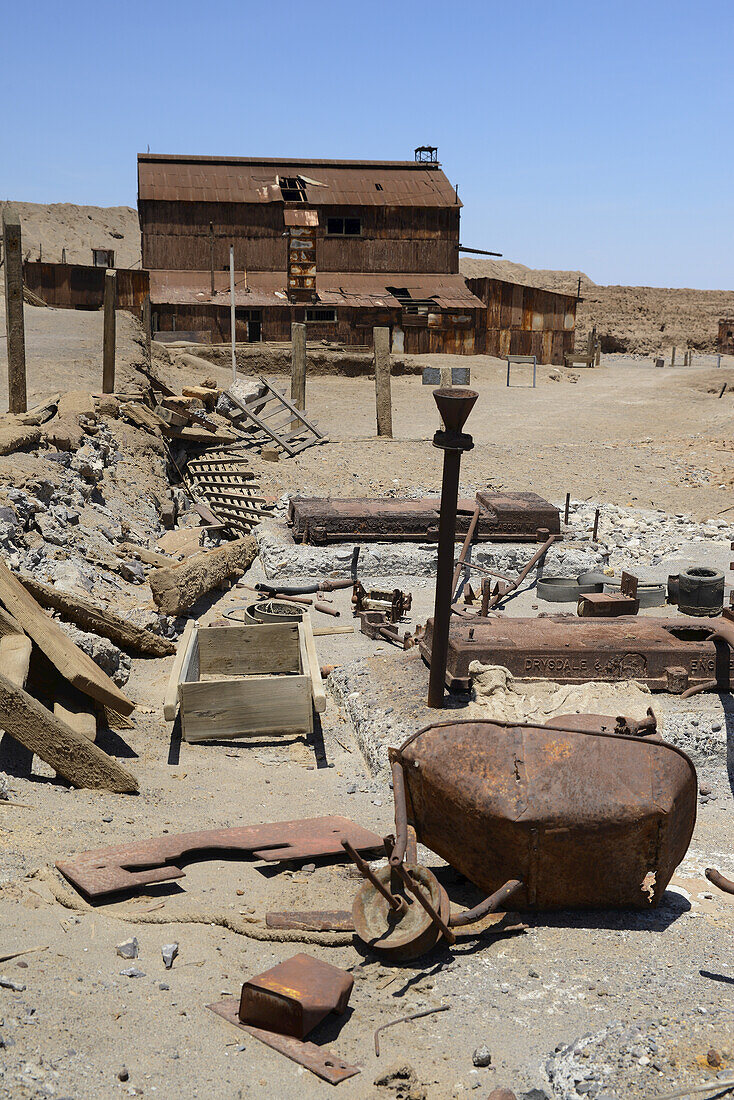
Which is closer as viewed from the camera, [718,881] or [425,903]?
[425,903]

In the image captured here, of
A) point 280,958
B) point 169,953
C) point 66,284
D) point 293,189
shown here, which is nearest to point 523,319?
point 293,189

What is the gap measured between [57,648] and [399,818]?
8.94ft

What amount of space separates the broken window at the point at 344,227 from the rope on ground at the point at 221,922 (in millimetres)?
30507

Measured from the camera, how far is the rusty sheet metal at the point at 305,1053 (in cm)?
293

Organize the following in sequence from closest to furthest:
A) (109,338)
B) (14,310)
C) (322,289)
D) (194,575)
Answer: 1. (194,575)
2. (14,310)
3. (109,338)
4. (322,289)

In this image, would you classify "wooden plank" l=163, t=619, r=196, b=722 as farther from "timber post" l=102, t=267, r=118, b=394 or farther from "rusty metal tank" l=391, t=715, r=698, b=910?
"timber post" l=102, t=267, r=118, b=394

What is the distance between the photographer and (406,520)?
37.4ft

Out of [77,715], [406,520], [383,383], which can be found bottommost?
[77,715]

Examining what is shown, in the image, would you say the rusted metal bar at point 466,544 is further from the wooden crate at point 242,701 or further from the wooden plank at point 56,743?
the wooden plank at point 56,743

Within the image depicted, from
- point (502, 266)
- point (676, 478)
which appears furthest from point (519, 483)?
point (502, 266)

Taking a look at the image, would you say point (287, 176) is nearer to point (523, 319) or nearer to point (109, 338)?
point (523, 319)

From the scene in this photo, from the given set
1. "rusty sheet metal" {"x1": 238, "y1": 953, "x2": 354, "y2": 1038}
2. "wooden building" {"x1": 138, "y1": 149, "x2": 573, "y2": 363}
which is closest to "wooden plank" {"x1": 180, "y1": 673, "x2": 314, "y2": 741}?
"rusty sheet metal" {"x1": 238, "y1": 953, "x2": 354, "y2": 1038}

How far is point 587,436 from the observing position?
19.5 metres

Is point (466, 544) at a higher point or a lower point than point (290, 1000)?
higher
